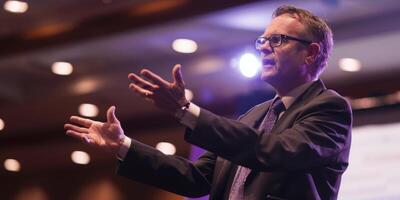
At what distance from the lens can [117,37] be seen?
6.05 metres

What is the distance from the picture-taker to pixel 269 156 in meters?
1.81

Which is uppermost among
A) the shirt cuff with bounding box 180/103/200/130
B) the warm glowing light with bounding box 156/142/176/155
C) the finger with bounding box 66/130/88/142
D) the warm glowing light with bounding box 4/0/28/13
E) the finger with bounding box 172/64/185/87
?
the warm glowing light with bounding box 4/0/28/13

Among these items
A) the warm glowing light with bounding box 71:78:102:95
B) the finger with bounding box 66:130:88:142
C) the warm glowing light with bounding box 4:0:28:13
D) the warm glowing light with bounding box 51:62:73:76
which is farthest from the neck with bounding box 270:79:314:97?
the warm glowing light with bounding box 71:78:102:95

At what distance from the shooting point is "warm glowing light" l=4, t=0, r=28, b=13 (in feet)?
18.9

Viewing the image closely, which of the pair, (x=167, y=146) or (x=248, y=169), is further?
(x=167, y=146)

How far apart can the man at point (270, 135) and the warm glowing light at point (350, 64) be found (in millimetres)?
4034

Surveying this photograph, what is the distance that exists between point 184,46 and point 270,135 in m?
4.59

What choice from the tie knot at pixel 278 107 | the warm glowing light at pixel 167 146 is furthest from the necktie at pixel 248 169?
the warm glowing light at pixel 167 146

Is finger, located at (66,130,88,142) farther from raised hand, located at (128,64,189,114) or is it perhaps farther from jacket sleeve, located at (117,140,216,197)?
raised hand, located at (128,64,189,114)

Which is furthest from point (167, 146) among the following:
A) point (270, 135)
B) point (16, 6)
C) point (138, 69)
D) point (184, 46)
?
point (270, 135)

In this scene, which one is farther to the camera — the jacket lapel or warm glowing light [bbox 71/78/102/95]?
warm glowing light [bbox 71/78/102/95]

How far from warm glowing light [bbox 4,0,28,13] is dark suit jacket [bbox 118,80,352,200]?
391cm

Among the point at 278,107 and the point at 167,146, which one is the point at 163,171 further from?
the point at 167,146

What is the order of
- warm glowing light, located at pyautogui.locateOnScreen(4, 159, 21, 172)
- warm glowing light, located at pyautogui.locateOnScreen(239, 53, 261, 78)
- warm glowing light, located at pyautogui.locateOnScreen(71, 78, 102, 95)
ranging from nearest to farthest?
warm glowing light, located at pyautogui.locateOnScreen(239, 53, 261, 78) → warm glowing light, located at pyautogui.locateOnScreen(71, 78, 102, 95) → warm glowing light, located at pyautogui.locateOnScreen(4, 159, 21, 172)
